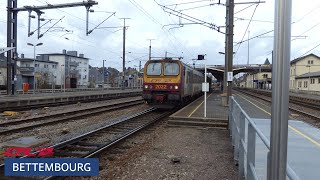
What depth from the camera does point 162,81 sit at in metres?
18.7

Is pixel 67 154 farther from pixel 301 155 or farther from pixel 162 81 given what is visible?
pixel 162 81

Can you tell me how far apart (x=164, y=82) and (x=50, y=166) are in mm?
13504

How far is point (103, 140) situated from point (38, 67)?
245ft

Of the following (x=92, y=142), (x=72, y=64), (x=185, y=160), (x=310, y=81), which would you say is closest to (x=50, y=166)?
(x=185, y=160)

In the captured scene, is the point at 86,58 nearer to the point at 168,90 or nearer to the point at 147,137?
the point at 168,90

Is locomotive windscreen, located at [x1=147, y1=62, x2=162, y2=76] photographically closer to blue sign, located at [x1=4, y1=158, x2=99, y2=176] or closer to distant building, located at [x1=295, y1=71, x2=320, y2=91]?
blue sign, located at [x1=4, y1=158, x2=99, y2=176]

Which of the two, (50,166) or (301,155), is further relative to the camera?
(301,155)

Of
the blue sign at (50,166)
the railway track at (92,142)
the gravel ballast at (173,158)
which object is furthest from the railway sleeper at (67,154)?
the blue sign at (50,166)

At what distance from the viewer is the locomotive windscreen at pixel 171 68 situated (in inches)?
735

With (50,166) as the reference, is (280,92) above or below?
above

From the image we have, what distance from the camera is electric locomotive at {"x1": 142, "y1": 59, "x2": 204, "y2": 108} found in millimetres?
18281

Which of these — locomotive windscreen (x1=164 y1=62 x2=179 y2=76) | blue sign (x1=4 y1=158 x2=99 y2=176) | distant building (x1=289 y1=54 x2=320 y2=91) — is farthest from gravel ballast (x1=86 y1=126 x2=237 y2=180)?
distant building (x1=289 y1=54 x2=320 y2=91)

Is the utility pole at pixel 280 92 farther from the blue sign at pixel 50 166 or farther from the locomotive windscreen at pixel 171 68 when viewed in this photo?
the locomotive windscreen at pixel 171 68

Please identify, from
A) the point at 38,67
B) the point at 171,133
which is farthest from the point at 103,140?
the point at 38,67
